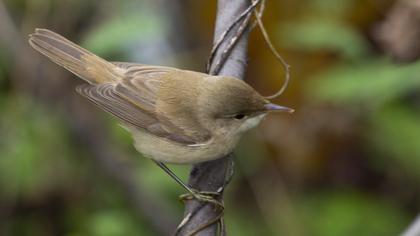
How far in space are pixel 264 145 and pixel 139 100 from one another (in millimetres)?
1866

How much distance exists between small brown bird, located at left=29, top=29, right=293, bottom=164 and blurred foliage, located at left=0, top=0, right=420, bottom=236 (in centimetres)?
89

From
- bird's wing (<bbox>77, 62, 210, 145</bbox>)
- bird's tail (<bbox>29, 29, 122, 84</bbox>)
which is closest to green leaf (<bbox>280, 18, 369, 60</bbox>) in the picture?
bird's wing (<bbox>77, 62, 210, 145</bbox>)

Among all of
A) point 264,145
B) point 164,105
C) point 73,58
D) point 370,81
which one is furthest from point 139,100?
point 264,145

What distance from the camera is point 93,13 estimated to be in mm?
6383

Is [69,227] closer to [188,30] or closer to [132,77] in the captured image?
[188,30]

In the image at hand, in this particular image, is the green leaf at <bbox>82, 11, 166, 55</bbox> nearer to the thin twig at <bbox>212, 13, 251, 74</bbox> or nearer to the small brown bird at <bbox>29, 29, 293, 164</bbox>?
the small brown bird at <bbox>29, 29, 293, 164</bbox>

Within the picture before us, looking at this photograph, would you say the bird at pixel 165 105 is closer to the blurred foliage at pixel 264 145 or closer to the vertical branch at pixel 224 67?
the vertical branch at pixel 224 67

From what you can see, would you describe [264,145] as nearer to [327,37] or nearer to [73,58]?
[327,37]

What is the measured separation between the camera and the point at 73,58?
12.3 feet

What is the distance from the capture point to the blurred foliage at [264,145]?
490 cm

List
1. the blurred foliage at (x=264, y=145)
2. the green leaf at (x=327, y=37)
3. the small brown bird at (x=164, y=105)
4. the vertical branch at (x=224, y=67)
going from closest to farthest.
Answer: the vertical branch at (x=224, y=67)
the small brown bird at (x=164, y=105)
the green leaf at (x=327, y=37)
the blurred foliage at (x=264, y=145)

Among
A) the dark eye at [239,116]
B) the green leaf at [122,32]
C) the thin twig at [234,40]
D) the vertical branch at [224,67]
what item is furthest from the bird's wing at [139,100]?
the green leaf at [122,32]

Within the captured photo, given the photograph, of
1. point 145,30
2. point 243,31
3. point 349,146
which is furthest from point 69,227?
point 243,31

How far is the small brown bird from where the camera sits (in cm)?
350
